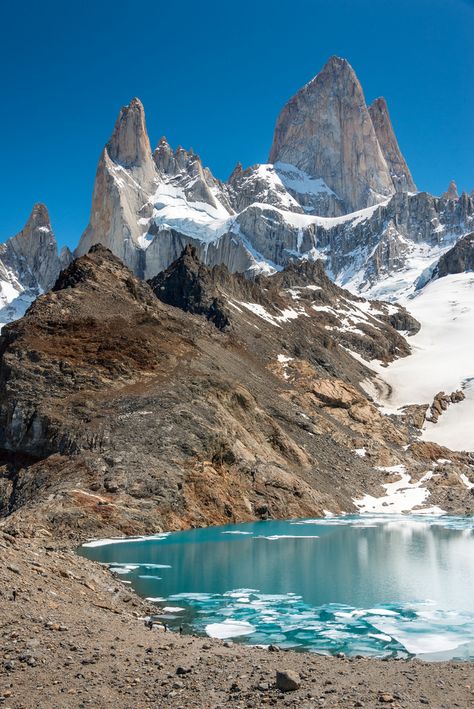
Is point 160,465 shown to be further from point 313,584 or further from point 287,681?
point 287,681

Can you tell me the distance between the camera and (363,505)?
69.0 meters

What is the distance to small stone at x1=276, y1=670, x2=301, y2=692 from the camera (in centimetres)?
1280

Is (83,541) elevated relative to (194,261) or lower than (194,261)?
lower

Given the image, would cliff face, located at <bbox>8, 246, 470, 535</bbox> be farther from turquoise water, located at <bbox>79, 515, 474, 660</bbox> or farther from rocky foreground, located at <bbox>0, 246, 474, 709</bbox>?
turquoise water, located at <bbox>79, 515, 474, 660</bbox>

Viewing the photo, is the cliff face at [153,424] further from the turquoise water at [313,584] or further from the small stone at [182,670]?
the small stone at [182,670]

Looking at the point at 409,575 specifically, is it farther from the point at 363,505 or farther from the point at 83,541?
the point at 363,505

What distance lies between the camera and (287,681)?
12.8 meters

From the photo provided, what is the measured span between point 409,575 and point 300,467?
3537 centimetres

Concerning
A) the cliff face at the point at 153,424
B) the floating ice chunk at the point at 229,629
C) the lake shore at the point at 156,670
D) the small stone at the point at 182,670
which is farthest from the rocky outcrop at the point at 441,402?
the small stone at the point at 182,670

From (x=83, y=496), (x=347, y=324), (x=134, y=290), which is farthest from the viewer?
(x=347, y=324)

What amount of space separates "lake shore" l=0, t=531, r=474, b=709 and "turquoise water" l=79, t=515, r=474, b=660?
287cm

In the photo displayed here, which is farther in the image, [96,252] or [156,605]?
[96,252]

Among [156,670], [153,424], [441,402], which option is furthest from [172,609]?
[441,402]

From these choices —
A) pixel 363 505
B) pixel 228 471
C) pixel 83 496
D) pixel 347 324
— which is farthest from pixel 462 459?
pixel 347 324
